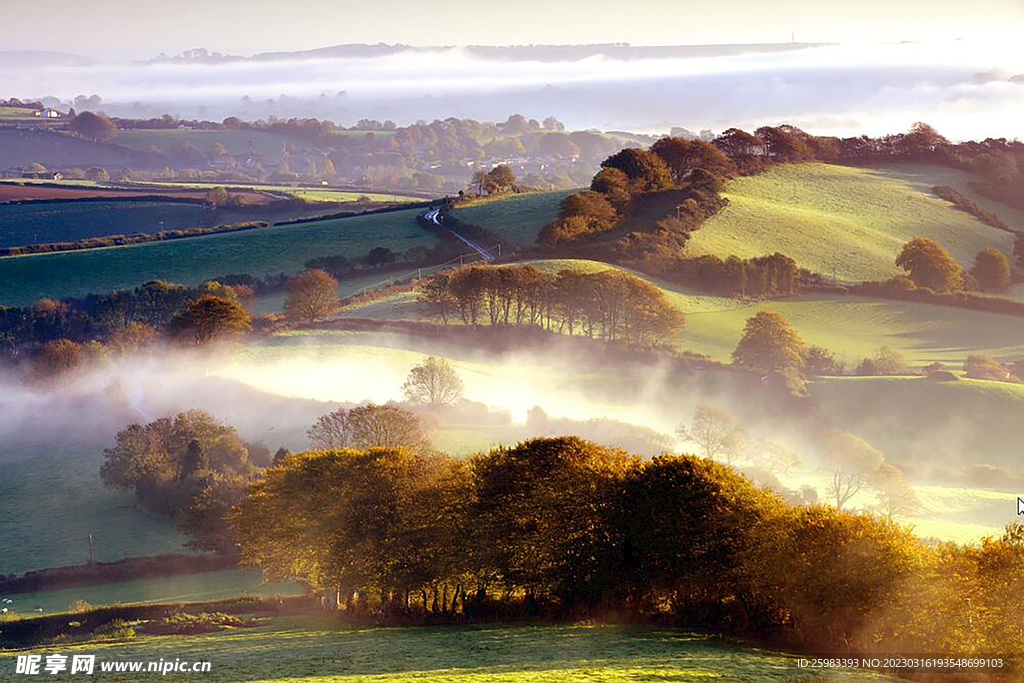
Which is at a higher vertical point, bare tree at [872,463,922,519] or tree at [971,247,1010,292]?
tree at [971,247,1010,292]

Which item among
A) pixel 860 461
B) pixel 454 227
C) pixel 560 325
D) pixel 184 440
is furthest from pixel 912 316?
pixel 184 440

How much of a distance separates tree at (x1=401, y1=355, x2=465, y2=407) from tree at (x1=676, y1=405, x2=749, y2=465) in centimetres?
1375

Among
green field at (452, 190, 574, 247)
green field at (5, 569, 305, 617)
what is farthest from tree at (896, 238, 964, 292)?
green field at (5, 569, 305, 617)

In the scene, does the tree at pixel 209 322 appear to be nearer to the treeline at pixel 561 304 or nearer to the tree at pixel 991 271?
the treeline at pixel 561 304

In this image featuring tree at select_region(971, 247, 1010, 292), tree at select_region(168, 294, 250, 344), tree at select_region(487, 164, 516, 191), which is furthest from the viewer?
tree at select_region(487, 164, 516, 191)

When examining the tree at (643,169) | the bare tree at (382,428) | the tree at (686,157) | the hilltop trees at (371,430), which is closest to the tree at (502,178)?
the tree at (643,169)

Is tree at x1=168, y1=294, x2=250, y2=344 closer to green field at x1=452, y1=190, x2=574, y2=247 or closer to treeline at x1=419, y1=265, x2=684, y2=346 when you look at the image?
treeline at x1=419, y1=265, x2=684, y2=346

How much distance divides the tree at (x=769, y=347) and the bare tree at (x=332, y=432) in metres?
33.5

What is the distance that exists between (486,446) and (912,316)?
182 feet

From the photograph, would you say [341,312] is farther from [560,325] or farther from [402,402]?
[402,402]

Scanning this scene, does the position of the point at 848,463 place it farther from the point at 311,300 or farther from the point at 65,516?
the point at 311,300

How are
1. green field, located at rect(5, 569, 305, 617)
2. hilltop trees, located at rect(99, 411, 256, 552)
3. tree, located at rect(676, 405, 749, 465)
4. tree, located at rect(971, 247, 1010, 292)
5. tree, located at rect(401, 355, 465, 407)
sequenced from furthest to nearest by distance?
tree, located at rect(971, 247, 1010, 292)
tree, located at rect(401, 355, 465, 407)
tree, located at rect(676, 405, 749, 465)
hilltop trees, located at rect(99, 411, 256, 552)
green field, located at rect(5, 569, 305, 617)

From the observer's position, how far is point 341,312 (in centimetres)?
9150

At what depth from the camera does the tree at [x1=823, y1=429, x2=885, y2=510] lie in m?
61.0
